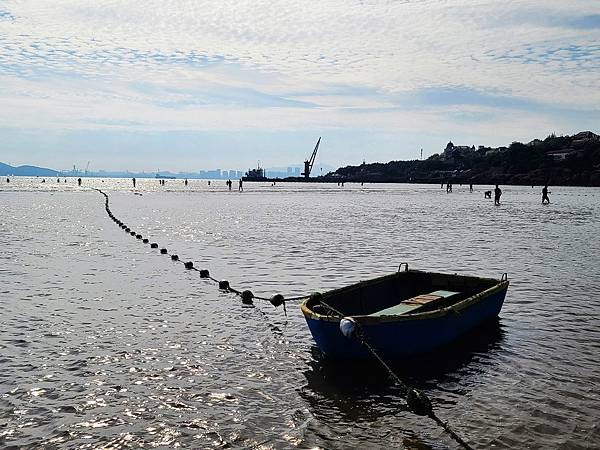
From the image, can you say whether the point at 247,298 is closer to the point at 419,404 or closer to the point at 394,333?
the point at 394,333

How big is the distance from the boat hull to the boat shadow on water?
257 mm

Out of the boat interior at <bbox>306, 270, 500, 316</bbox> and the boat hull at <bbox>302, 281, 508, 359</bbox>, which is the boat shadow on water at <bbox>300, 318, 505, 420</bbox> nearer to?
the boat hull at <bbox>302, 281, 508, 359</bbox>

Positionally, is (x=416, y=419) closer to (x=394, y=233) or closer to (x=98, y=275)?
(x=98, y=275)

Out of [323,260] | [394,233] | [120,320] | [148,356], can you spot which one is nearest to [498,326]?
[148,356]

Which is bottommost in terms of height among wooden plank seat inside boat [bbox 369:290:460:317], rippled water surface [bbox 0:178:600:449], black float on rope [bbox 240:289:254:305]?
rippled water surface [bbox 0:178:600:449]

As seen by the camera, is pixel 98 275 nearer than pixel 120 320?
No

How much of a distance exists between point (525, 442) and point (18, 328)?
44.1 feet

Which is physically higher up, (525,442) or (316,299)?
(316,299)

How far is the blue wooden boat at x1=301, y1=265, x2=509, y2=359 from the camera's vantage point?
1269 cm

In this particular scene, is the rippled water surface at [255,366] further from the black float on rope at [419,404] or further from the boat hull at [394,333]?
the black float on rope at [419,404]

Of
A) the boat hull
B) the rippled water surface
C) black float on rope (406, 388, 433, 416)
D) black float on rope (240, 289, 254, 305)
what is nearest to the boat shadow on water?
the rippled water surface

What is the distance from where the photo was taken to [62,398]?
11328 mm

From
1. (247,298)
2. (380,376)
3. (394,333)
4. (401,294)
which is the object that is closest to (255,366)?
(380,376)

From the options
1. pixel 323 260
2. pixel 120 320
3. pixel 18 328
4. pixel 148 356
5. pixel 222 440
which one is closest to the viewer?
pixel 222 440
